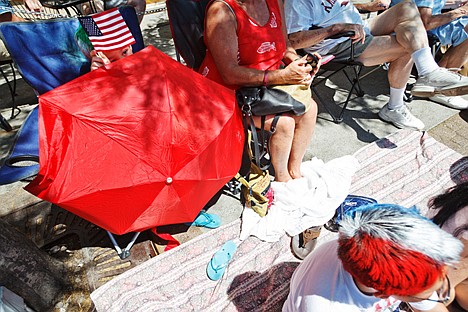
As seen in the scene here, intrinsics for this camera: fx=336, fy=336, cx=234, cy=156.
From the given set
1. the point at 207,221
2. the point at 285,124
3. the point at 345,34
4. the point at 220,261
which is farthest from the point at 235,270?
the point at 345,34

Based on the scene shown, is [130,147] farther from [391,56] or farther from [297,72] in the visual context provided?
[391,56]

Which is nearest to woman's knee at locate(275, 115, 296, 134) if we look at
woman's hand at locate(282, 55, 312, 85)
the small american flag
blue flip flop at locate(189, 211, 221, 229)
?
woman's hand at locate(282, 55, 312, 85)

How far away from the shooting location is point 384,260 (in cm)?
102

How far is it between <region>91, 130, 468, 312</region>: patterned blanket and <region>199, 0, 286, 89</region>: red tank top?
1207 millimetres

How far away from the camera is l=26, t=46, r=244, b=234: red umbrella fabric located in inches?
68.0

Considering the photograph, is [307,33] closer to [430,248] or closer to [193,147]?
[193,147]

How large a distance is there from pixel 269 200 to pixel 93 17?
188 centimetres

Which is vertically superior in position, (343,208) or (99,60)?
(99,60)

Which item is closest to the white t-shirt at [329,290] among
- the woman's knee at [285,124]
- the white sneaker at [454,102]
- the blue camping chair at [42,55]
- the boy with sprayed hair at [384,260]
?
the boy with sprayed hair at [384,260]

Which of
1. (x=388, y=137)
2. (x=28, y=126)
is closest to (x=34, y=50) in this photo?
(x=28, y=126)

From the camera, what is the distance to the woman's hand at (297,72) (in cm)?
236

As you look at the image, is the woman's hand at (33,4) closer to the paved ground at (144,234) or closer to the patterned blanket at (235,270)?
the paved ground at (144,234)

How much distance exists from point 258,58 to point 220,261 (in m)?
1.49

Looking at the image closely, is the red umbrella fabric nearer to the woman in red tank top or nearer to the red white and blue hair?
the woman in red tank top
